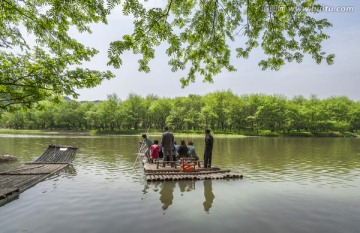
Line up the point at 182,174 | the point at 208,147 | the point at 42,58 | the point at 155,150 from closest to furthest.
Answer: the point at 42,58 → the point at 182,174 → the point at 208,147 → the point at 155,150

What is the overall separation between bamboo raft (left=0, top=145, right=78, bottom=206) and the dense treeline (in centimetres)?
7281

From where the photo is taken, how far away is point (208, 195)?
12.1m

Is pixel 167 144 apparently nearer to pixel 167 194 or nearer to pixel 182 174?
pixel 182 174

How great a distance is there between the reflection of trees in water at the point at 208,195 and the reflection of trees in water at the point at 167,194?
1532mm

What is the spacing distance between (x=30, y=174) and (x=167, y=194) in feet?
31.3

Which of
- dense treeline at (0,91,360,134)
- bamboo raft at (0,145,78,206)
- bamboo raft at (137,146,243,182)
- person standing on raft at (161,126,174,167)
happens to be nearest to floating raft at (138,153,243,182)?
bamboo raft at (137,146,243,182)

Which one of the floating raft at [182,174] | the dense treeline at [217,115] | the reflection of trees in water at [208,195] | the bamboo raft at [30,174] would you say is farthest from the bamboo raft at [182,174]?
the dense treeline at [217,115]

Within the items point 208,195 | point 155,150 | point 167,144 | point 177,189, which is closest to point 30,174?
point 155,150

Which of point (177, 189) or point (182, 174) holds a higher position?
point (182, 174)

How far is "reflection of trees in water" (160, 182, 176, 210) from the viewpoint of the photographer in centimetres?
1087

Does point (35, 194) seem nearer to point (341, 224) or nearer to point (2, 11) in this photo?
point (2, 11)

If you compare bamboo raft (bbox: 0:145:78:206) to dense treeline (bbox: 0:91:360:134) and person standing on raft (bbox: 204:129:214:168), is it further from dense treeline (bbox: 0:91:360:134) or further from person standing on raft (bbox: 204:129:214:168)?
dense treeline (bbox: 0:91:360:134)

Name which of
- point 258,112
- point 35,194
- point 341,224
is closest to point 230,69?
point 341,224

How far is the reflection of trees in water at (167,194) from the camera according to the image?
1087 centimetres
